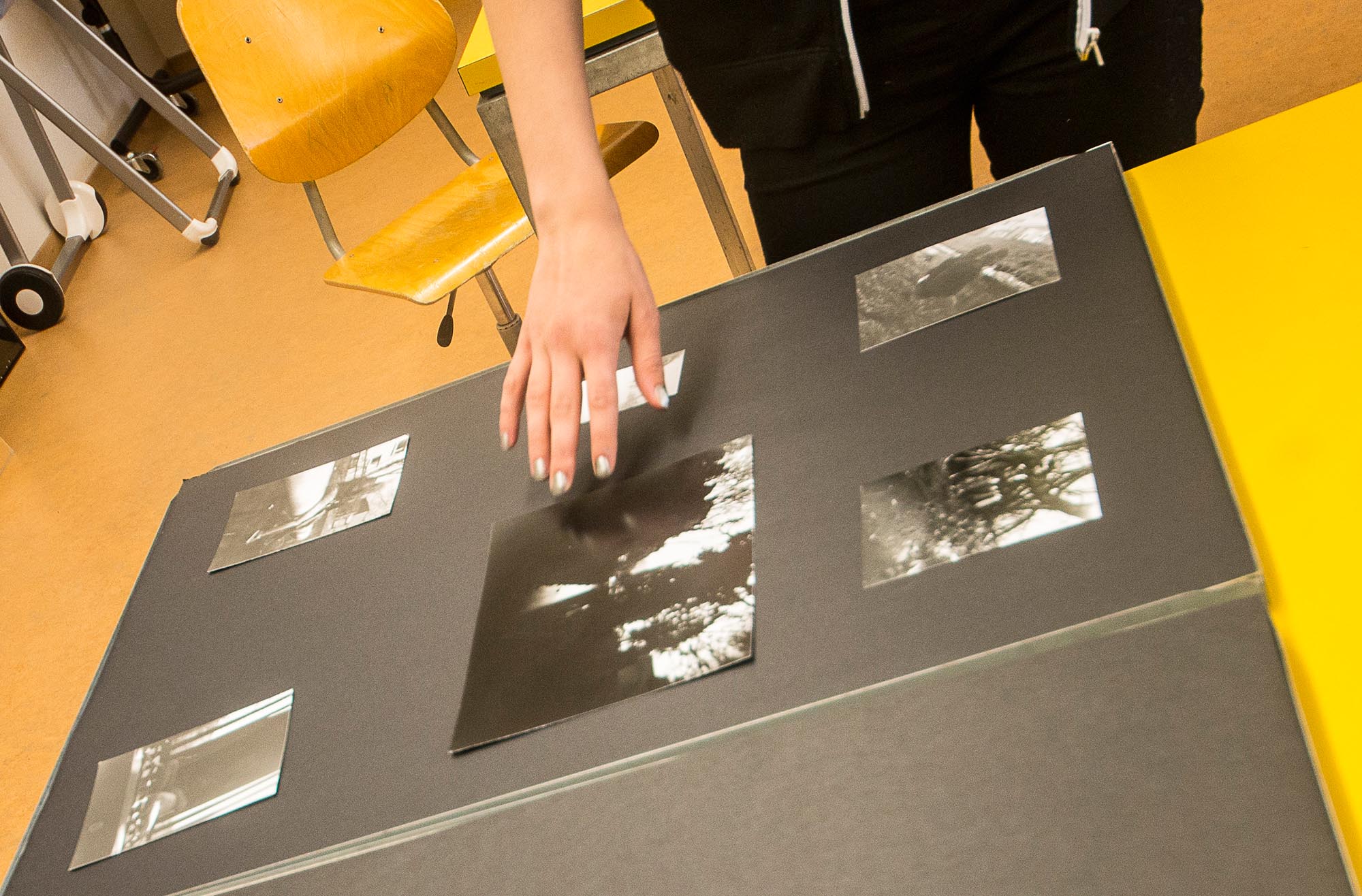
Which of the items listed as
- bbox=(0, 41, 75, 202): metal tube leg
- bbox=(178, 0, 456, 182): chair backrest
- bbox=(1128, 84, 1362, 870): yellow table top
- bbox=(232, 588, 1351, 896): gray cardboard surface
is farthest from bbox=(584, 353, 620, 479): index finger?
bbox=(0, 41, 75, 202): metal tube leg

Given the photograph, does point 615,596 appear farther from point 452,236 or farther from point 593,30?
point 452,236

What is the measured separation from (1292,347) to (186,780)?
0.68m

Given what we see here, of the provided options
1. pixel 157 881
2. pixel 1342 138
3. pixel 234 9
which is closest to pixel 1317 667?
pixel 1342 138

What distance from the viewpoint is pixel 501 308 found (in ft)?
6.00

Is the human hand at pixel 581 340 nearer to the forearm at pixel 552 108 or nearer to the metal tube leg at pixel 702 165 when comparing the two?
the forearm at pixel 552 108

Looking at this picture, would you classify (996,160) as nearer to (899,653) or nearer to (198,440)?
(899,653)

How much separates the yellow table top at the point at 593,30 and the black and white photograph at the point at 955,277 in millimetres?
699

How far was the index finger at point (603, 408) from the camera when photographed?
727 mm

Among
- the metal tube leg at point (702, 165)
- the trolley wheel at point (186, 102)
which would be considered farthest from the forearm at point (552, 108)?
the trolley wheel at point (186, 102)

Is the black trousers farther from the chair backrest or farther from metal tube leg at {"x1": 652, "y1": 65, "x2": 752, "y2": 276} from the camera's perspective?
the chair backrest

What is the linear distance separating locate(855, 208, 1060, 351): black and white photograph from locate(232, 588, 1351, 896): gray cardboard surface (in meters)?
0.30

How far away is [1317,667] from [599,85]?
1.17 meters

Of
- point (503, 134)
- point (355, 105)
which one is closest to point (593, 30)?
point (503, 134)

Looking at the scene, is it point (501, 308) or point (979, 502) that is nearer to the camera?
point (979, 502)
